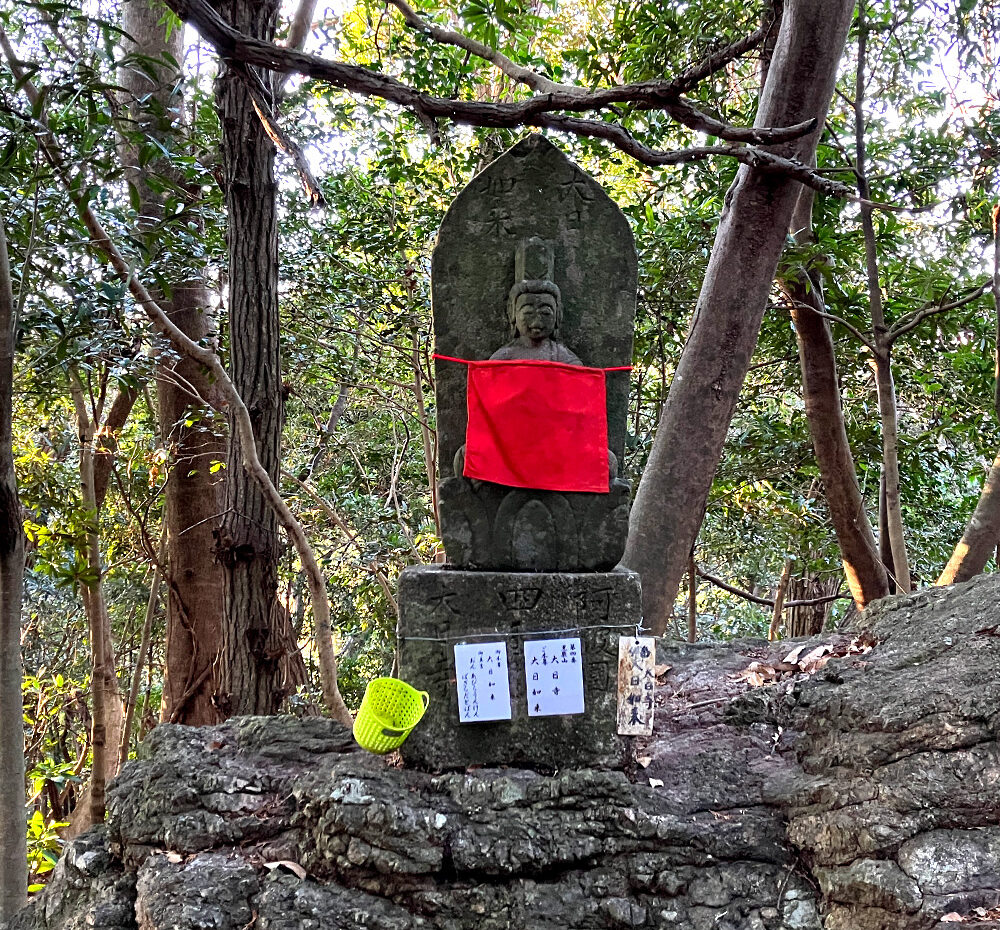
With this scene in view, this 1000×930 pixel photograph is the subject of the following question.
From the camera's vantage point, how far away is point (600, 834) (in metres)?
2.44

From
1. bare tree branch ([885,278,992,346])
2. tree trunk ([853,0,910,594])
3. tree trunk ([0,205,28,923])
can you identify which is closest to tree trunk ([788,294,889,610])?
tree trunk ([853,0,910,594])

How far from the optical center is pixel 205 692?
4.98 metres

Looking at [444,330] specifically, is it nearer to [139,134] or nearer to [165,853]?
[139,134]

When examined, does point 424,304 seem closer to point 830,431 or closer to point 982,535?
point 830,431

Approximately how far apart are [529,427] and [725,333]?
5.01 feet

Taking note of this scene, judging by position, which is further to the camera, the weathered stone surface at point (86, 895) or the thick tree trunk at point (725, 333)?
the thick tree trunk at point (725, 333)

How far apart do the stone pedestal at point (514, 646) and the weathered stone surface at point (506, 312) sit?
13 centimetres

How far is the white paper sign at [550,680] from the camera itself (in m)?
2.75

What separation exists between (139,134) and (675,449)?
2.60 metres

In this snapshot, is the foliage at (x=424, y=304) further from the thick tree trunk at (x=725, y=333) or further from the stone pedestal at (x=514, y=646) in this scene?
the stone pedestal at (x=514, y=646)

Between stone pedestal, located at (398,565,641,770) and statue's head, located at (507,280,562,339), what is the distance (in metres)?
0.86

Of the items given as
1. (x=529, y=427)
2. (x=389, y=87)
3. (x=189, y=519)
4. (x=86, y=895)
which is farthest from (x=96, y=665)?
(x=389, y=87)

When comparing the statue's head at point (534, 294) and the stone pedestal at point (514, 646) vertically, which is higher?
the statue's head at point (534, 294)

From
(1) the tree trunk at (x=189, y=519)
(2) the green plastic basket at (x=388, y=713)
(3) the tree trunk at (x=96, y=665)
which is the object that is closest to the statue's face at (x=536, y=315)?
(2) the green plastic basket at (x=388, y=713)
